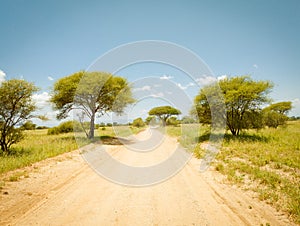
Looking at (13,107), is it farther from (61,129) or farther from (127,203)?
(61,129)

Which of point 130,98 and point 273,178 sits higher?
point 130,98

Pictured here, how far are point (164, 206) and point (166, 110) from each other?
6214 cm

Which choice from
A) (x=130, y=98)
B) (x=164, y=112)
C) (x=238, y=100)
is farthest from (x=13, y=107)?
(x=164, y=112)

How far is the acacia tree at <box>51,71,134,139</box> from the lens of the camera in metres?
19.1

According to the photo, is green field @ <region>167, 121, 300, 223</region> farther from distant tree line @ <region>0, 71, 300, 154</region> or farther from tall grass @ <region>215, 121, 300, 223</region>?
distant tree line @ <region>0, 71, 300, 154</region>

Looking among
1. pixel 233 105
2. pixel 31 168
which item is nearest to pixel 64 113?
pixel 31 168

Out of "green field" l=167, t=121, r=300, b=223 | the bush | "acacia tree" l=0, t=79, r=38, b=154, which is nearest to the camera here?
"green field" l=167, t=121, r=300, b=223

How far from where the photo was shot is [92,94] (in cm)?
1938

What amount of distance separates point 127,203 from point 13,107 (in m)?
→ 11.3

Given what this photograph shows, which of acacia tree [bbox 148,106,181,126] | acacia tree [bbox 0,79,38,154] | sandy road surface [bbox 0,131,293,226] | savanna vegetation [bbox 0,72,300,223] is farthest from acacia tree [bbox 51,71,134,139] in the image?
acacia tree [bbox 148,106,181,126]

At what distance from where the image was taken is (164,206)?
4762 mm

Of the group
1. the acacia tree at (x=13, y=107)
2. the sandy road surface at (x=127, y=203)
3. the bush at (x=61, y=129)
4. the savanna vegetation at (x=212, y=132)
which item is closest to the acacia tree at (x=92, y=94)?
the savanna vegetation at (x=212, y=132)

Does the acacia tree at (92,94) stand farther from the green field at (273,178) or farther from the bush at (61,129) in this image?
the bush at (61,129)

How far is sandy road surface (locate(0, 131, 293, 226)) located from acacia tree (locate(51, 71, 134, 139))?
13.1 m
